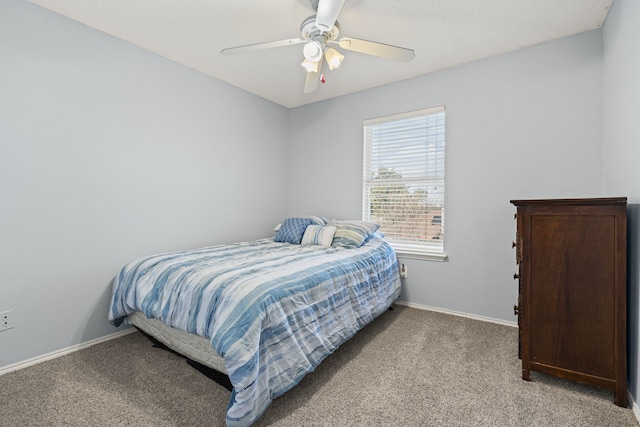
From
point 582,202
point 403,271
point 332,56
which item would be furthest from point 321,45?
point 403,271

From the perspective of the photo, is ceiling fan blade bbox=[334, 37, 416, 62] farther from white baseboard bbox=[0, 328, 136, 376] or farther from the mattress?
white baseboard bbox=[0, 328, 136, 376]

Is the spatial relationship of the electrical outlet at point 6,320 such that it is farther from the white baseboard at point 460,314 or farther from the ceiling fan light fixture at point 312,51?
the white baseboard at point 460,314

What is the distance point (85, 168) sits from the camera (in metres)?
2.21

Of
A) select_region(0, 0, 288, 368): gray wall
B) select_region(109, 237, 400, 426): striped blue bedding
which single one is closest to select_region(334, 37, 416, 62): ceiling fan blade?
select_region(109, 237, 400, 426): striped blue bedding

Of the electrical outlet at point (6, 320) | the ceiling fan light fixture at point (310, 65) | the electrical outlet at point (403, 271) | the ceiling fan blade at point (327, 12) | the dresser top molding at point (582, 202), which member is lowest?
the electrical outlet at point (6, 320)

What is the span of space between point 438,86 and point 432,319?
2.26 meters

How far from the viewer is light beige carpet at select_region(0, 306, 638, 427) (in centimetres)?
146

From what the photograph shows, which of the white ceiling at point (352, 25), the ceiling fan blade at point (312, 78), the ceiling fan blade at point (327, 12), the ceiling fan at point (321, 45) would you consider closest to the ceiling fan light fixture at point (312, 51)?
the ceiling fan at point (321, 45)

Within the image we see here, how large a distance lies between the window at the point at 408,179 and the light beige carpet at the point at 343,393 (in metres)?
1.18

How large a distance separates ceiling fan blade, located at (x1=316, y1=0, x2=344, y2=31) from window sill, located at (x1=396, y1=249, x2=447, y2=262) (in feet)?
7.19

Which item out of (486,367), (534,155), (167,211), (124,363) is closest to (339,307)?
(486,367)

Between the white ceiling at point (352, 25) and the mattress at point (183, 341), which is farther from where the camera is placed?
the white ceiling at point (352, 25)

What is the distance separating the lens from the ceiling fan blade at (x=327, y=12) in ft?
5.26

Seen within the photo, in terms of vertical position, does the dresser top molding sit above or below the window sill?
above
